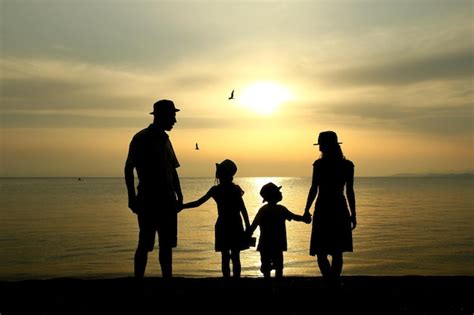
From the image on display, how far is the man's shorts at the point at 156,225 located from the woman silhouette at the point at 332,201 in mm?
2132

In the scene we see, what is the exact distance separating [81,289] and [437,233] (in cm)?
3078

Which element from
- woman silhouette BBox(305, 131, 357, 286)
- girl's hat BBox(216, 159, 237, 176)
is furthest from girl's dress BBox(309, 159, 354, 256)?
girl's hat BBox(216, 159, 237, 176)

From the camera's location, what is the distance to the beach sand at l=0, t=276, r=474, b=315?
6.51 meters

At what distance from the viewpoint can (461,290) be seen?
25.4ft

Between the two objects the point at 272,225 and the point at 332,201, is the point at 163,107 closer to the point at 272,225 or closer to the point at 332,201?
the point at 272,225

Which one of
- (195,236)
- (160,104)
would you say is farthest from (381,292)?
(195,236)

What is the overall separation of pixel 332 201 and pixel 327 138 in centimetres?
99

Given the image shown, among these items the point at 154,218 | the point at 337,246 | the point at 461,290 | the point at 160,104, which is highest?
the point at 160,104

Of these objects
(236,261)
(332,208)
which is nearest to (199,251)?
(236,261)

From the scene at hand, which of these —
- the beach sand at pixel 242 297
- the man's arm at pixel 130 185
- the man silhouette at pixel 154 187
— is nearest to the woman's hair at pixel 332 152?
the beach sand at pixel 242 297

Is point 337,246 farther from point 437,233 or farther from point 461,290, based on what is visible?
point 437,233

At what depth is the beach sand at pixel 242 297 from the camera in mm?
6512

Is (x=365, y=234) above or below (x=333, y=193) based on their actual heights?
below

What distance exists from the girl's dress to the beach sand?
0.72m
